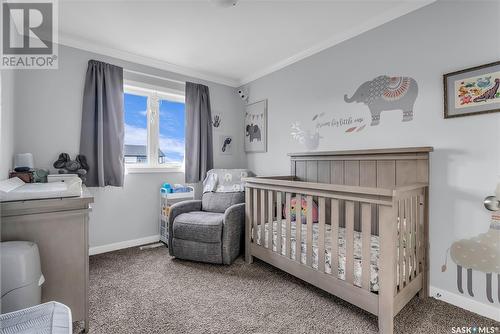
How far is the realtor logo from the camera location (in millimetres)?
1891

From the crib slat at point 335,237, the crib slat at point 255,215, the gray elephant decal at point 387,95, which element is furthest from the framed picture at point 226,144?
the crib slat at point 335,237

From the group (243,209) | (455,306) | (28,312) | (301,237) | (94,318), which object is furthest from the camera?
(243,209)

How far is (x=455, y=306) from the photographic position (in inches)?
66.7

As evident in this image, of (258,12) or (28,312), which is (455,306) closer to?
(28,312)

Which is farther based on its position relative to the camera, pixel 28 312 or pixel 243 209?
pixel 243 209

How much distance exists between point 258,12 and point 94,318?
2.58 metres

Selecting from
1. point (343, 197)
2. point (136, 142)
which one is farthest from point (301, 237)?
point (136, 142)

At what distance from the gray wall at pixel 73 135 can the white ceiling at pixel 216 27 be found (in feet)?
0.81

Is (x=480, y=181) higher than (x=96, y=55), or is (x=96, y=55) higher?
(x=96, y=55)

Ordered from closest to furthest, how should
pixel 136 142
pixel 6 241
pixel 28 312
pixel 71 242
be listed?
pixel 28 312
pixel 6 241
pixel 71 242
pixel 136 142

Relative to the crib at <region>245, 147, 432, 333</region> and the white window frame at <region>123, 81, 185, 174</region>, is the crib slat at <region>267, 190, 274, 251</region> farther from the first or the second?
the white window frame at <region>123, 81, 185, 174</region>

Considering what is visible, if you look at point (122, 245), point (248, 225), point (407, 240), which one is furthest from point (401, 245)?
point (122, 245)

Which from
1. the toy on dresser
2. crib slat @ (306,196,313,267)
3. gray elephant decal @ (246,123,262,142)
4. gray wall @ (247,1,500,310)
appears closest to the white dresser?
the toy on dresser

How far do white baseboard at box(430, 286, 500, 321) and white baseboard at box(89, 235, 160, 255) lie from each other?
2915 millimetres
